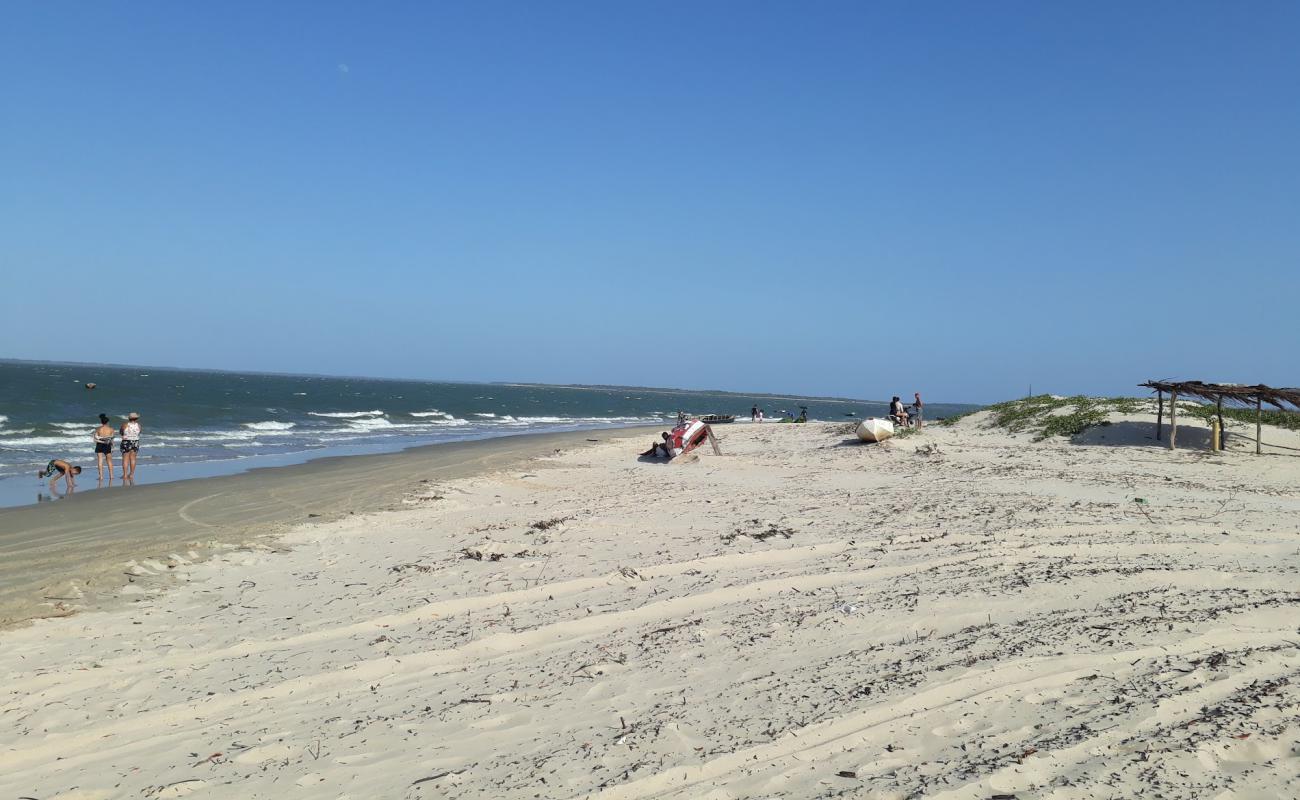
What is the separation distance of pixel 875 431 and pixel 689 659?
15.8 meters

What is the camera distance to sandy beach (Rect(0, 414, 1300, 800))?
11.4 feet

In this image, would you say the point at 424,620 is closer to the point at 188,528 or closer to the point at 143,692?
the point at 143,692

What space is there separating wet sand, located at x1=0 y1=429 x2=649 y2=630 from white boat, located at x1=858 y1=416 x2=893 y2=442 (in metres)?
9.56

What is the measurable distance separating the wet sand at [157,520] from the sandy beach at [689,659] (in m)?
0.19

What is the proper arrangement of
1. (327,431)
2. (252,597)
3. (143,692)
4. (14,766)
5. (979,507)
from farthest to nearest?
(327,431) < (979,507) < (252,597) < (143,692) < (14,766)

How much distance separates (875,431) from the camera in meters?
19.8

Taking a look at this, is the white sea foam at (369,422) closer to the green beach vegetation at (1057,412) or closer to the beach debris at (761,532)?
the green beach vegetation at (1057,412)

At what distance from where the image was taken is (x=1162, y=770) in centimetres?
308

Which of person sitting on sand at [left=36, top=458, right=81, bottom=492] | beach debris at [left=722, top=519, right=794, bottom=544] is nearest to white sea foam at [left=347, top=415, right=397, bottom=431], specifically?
person sitting on sand at [left=36, top=458, right=81, bottom=492]

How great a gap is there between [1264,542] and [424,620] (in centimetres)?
786

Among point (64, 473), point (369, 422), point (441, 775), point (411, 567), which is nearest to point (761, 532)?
point (411, 567)

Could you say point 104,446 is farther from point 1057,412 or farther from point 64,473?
point 1057,412

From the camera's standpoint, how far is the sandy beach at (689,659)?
349cm

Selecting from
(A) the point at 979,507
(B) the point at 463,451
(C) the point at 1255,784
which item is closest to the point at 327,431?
(B) the point at 463,451
